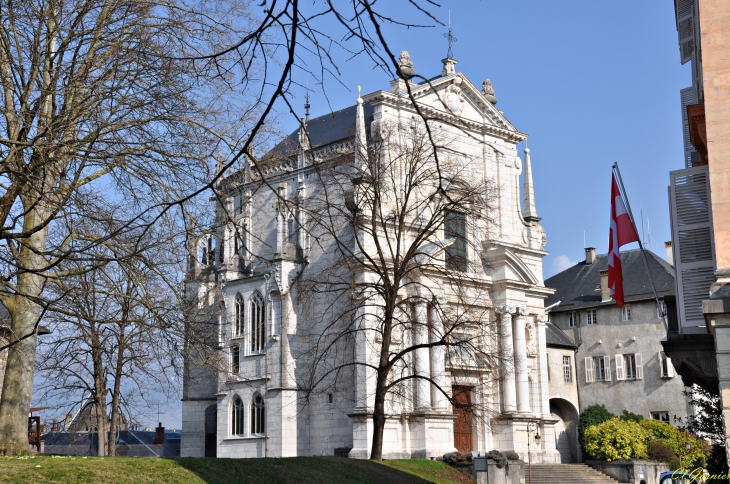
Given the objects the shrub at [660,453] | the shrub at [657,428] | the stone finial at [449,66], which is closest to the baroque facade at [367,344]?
the stone finial at [449,66]

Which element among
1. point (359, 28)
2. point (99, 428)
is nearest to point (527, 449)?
point (99, 428)

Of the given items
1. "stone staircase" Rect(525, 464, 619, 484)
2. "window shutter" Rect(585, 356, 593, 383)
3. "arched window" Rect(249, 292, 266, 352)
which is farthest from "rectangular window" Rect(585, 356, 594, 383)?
"arched window" Rect(249, 292, 266, 352)

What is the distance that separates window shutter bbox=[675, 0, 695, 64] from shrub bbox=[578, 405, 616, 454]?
2796 cm

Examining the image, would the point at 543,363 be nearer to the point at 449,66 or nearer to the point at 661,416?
the point at 661,416

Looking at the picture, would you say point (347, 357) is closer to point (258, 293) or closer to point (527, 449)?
point (258, 293)

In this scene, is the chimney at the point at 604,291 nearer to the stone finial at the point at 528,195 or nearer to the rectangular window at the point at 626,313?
the rectangular window at the point at 626,313

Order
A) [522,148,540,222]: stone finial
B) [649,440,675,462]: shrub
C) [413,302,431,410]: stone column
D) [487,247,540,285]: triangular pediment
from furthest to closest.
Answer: [522,148,540,222]: stone finial, [487,247,540,285]: triangular pediment, [649,440,675,462]: shrub, [413,302,431,410]: stone column

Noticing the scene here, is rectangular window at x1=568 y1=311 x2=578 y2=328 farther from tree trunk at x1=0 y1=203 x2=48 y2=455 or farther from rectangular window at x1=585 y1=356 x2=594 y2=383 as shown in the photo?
tree trunk at x1=0 y1=203 x2=48 y2=455

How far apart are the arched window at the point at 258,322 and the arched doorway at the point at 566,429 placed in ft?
58.2

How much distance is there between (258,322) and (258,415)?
156 inches

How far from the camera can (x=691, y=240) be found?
54.0 ft

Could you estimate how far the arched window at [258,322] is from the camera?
133 ft

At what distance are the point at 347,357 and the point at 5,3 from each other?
27.7 metres

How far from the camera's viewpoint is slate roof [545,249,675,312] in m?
50.2
